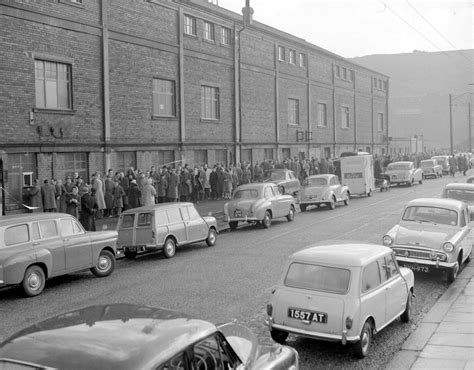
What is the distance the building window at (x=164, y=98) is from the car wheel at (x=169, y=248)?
1373 cm

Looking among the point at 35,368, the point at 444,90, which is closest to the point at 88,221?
the point at 35,368

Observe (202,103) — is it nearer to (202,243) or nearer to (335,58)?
(202,243)

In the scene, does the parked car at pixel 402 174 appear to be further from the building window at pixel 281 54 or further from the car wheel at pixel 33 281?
the car wheel at pixel 33 281

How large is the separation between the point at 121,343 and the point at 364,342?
4999 mm

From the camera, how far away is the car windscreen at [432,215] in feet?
45.8

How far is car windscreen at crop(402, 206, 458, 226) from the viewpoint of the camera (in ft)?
45.8

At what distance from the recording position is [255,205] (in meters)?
21.9

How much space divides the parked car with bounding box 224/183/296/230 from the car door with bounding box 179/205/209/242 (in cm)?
385

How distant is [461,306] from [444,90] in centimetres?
12232

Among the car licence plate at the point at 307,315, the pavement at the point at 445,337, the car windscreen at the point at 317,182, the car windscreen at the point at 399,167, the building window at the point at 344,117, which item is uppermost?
the building window at the point at 344,117

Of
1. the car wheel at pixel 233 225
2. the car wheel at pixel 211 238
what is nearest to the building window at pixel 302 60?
the car wheel at pixel 233 225

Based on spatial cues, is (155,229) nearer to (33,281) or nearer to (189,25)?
(33,281)

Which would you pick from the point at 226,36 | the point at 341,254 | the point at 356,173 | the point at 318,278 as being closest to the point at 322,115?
the point at 226,36

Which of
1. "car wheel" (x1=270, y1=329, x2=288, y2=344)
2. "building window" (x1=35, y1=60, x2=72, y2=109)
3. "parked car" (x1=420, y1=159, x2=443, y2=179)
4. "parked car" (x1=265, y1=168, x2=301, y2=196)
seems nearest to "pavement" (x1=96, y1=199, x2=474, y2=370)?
"car wheel" (x1=270, y1=329, x2=288, y2=344)
